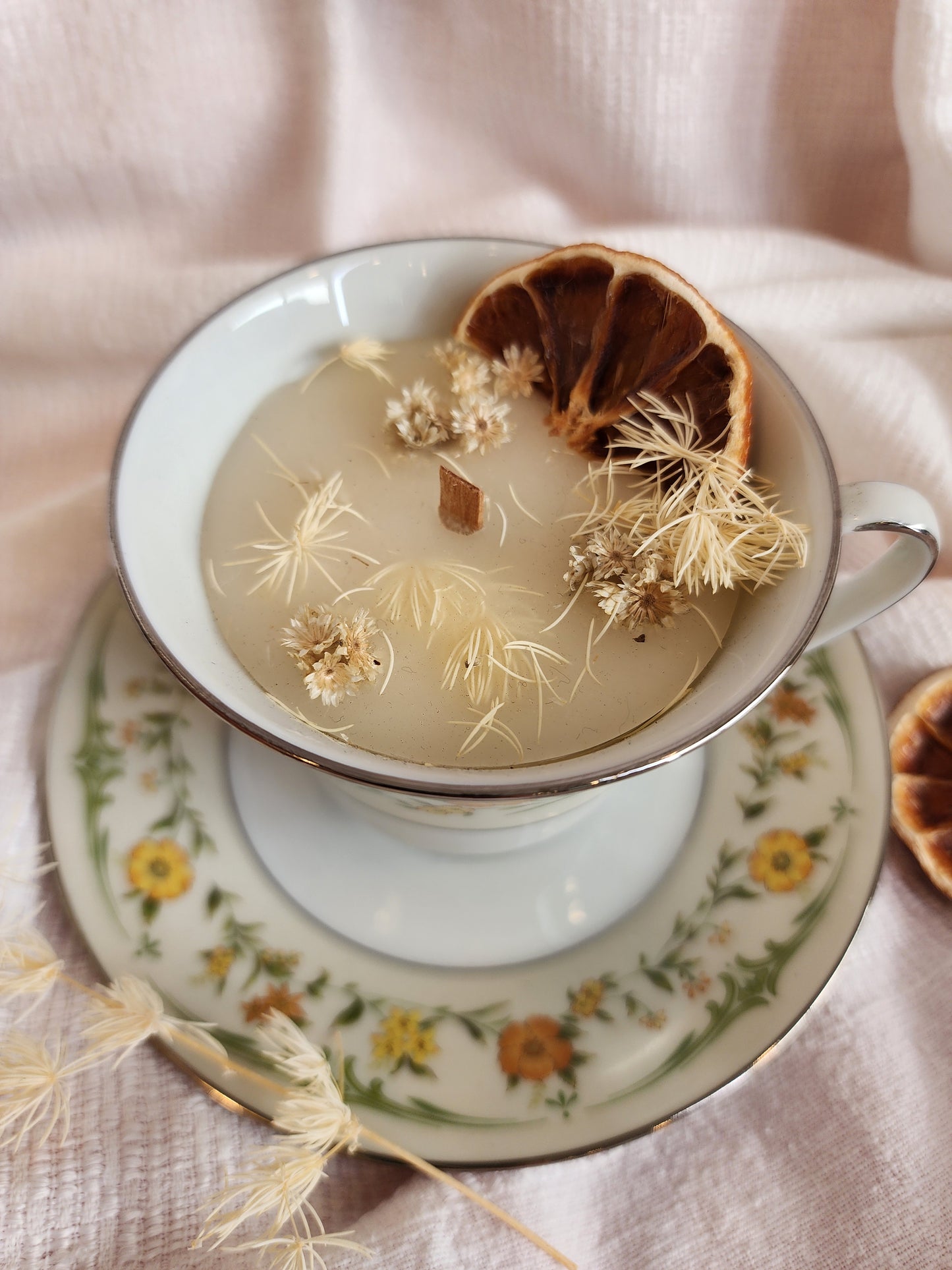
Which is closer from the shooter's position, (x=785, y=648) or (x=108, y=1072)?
(x=785, y=648)

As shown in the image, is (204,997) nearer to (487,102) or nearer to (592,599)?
(592,599)

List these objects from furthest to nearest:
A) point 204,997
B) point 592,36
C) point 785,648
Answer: point 592,36 < point 204,997 < point 785,648

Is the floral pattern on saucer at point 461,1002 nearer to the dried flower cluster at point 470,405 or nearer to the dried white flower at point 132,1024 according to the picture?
the dried white flower at point 132,1024

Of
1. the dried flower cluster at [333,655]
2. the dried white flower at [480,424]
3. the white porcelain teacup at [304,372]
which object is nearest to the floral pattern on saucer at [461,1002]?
the white porcelain teacup at [304,372]

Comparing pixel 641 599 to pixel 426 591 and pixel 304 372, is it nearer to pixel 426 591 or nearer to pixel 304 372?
pixel 426 591

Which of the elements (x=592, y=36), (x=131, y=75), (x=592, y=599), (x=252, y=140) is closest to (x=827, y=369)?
(x=592, y=36)

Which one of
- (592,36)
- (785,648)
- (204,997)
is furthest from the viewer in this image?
(592,36)
